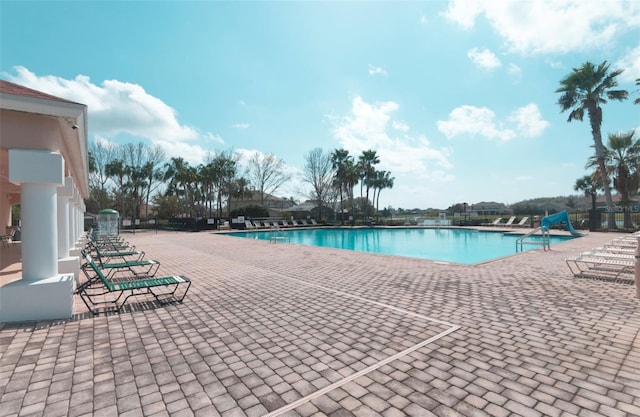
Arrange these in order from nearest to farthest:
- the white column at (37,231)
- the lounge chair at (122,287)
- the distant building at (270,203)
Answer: the white column at (37,231)
the lounge chair at (122,287)
the distant building at (270,203)

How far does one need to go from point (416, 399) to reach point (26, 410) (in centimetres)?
307

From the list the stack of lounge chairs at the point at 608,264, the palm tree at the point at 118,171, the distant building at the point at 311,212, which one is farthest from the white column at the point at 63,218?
the palm tree at the point at 118,171

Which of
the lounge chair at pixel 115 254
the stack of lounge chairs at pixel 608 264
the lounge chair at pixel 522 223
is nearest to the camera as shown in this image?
the stack of lounge chairs at pixel 608 264

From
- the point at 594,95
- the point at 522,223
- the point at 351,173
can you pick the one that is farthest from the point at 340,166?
the point at 594,95

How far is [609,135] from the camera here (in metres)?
23.2

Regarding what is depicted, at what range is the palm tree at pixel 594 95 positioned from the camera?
21.3 meters

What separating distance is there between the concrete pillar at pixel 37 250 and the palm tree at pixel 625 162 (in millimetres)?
30122

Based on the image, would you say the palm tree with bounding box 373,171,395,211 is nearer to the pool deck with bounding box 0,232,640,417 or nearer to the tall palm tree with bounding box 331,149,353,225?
the tall palm tree with bounding box 331,149,353,225

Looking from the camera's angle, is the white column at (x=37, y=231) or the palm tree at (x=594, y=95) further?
the palm tree at (x=594, y=95)

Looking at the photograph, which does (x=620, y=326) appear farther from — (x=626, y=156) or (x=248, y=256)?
(x=626, y=156)

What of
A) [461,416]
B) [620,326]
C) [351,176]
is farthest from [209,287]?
[351,176]

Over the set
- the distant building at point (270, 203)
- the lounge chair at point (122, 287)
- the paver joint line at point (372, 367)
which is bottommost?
the paver joint line at point (372, 367)

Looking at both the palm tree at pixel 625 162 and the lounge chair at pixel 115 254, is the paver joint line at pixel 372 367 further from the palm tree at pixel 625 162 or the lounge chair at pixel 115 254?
the palm tree at pixel 625 162

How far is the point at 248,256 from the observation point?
38.9ft
